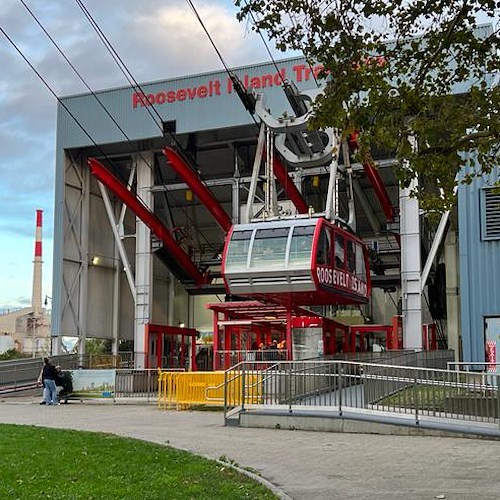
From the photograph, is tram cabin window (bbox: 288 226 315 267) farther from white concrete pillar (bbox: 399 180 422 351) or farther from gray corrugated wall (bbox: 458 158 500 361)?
white concrete pillar (bbox: 399 180 422 351)

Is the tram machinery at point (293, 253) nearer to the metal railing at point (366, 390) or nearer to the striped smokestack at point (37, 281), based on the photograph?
the metal railing at point (366, 390)

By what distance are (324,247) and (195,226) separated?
23.7 metres

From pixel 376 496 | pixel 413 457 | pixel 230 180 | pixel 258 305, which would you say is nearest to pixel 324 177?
pixel 230 180

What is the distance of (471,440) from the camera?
13.9m

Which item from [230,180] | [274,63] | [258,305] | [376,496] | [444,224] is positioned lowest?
[376,496]

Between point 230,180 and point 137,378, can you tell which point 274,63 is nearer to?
point 230,180

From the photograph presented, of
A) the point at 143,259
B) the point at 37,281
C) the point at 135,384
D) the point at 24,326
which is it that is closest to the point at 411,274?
the point at 135,384

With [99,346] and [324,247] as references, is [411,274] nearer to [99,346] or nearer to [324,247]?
[324,247]

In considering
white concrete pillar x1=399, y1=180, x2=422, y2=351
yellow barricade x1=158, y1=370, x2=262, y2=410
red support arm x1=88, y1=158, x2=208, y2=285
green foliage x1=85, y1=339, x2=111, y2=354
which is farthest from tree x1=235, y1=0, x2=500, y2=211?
green foliage x1=85, y1=339, x2=111, y2=354

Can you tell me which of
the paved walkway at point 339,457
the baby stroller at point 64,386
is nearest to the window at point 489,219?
the paved walkway at point 339,457

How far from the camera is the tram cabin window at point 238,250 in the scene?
92.1 feet

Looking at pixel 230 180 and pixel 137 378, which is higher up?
pixel 230 180

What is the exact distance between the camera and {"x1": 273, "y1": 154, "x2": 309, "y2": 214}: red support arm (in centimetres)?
3641

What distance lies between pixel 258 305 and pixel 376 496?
23367mm
